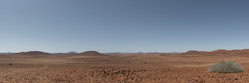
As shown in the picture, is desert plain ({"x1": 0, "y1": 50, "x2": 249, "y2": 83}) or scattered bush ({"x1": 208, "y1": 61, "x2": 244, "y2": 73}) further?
scattered bush ({"x1": 208, "y1": 61, "x2": 244, "y2": 73})

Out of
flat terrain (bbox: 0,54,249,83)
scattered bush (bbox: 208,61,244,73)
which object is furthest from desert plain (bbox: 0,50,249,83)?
scattered bush (bbox: 208,61,244,73)

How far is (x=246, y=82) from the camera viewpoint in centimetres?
775

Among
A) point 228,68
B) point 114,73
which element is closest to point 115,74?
point 114,73

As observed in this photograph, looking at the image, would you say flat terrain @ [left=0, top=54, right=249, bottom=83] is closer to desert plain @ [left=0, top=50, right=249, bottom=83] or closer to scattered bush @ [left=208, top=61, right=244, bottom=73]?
desert plain @ [left=0, top=50, right=249, bottom=83]

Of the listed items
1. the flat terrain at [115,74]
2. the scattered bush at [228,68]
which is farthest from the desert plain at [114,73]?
the scattered bush at [228,68]

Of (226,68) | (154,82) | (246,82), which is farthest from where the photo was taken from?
(226,68)

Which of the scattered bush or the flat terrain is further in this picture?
the scattered bush

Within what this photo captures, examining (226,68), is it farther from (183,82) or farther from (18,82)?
(18,82)

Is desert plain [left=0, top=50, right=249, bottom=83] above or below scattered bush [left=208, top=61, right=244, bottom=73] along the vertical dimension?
below

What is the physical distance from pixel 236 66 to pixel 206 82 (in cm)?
484

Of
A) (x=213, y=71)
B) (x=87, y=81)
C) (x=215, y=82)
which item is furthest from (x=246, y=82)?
(x=87, y=81)

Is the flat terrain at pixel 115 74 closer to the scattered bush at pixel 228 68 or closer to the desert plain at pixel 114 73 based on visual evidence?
the desert plain at pixel 114 73

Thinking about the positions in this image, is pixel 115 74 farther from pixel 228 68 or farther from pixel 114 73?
pixel 228 68

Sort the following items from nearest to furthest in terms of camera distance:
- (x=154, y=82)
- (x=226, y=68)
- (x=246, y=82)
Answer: (x=246, y=82) < (x=154, y=82) < (x=226, y=68)
